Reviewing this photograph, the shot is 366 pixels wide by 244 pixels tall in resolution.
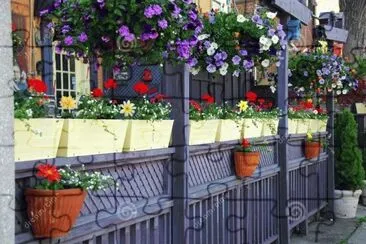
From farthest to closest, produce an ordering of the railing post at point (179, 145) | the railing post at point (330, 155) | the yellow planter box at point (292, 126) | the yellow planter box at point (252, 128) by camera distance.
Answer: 1. the railing post at point (330, 155)
2. the yellow planter box at point (292, 126)
3. the yellow planter box at point (252, 128)
4. the railing post at point (179, 145)

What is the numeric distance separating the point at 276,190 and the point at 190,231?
2.16 metres

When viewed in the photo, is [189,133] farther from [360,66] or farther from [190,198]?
[360,66]

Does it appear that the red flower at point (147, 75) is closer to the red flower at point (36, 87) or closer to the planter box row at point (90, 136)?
the planter box row at point (90, 136)

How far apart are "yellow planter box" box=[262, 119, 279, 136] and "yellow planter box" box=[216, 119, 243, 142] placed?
1.95 feet

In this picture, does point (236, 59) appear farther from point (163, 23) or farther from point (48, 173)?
point (48, 173)

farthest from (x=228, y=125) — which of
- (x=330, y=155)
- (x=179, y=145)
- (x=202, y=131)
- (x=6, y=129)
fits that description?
(x=330, y=155)

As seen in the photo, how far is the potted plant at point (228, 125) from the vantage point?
439 cm

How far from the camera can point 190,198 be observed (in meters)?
3.82

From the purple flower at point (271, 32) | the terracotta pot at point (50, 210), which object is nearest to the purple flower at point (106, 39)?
the terracotta pot at point (50, 210)

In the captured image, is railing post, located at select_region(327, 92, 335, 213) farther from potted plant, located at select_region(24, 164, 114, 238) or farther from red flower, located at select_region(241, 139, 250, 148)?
potted plant, located at select_region(24, 164, 114, 238)

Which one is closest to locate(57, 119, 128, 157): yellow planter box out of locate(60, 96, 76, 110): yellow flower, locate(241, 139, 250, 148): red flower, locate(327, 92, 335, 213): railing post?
locate(60, 96, 76, 110): yellow flower

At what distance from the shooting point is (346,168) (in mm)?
8438

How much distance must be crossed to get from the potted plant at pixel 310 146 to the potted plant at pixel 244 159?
91.6 inches

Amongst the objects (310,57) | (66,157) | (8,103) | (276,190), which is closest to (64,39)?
(66,157)
